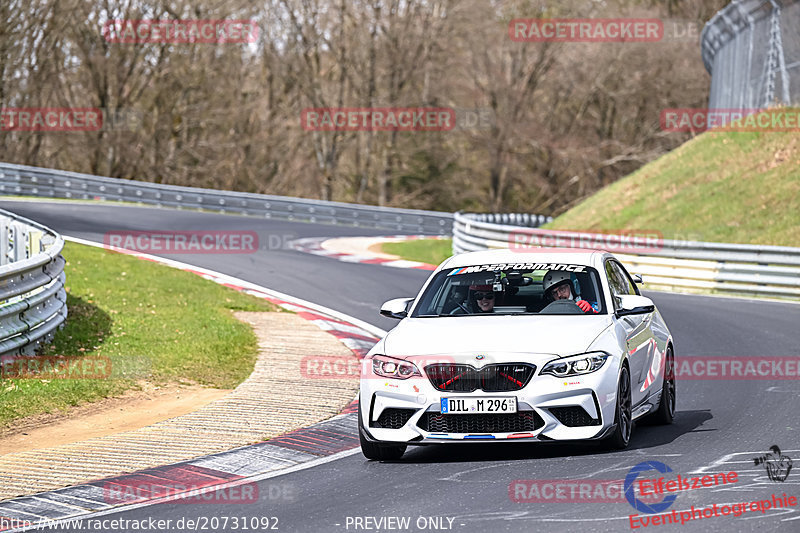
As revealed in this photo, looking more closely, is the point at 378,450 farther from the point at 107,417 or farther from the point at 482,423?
the point at 107,417

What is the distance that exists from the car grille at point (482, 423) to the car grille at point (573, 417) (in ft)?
0.46

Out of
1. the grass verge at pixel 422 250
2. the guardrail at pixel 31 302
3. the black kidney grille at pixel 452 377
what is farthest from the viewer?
the grass verge at pixel 422 250

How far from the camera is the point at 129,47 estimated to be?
52.0m

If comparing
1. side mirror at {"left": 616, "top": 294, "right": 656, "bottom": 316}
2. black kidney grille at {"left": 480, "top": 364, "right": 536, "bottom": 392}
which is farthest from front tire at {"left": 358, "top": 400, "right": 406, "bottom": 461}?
side mirror at {"left": 616, "top": 294, "right": 656, "bottom": 316}

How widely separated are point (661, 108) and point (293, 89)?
19.4m

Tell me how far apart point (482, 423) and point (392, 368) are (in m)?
0.76

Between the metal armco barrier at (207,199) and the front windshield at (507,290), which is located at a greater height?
the front windshield at (507,290)

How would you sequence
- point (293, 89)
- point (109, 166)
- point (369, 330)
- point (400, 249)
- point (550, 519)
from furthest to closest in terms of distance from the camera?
point (293, 89) → point (109, 166) → point (400, 249) → point (369, 330) → point (550, 519)

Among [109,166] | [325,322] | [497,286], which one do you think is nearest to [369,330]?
[325,322]

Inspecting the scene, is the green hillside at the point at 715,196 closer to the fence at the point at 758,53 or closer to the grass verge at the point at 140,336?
the fence at the point at 758,53

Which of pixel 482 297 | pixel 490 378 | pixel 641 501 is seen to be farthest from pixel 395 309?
pixel 641 501

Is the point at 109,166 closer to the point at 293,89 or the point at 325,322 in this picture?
the point at 293,89

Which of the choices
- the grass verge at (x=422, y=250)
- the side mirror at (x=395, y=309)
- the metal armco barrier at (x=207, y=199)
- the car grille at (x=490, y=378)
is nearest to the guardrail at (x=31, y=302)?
the side mirror at (x=395, y=309)

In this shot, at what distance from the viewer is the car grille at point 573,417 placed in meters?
7.71
